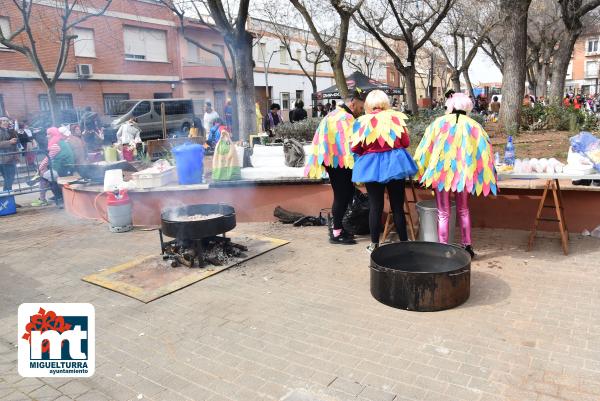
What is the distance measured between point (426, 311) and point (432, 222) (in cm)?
169

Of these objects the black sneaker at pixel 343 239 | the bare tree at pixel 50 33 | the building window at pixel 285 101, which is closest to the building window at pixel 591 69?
the building window at pixel 285 101

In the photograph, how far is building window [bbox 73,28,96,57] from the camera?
23.5 metres

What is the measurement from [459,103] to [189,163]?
4.28 meters

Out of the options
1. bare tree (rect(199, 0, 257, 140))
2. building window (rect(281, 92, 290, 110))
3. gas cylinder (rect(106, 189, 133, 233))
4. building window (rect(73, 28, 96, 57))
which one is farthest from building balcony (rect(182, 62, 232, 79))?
gas cylinder (rect(106, 189, 133, 233))

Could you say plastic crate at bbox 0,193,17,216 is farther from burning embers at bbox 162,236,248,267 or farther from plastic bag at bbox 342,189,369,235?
plastic bag at bbox 342,189,369,235

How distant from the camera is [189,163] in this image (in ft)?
24.4

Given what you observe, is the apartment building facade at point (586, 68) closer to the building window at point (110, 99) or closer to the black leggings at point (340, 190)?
the building window at point (110, 99)

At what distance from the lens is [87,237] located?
6.85 meters

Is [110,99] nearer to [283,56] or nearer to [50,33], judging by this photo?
[50,33]

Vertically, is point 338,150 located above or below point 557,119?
below

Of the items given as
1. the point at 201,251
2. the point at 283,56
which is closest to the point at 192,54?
the point at 283,56

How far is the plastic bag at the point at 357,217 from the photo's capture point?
20.1ft

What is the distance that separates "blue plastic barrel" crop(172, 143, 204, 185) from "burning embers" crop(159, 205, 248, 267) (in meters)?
1.76

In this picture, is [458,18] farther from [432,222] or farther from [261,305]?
[261,305]
